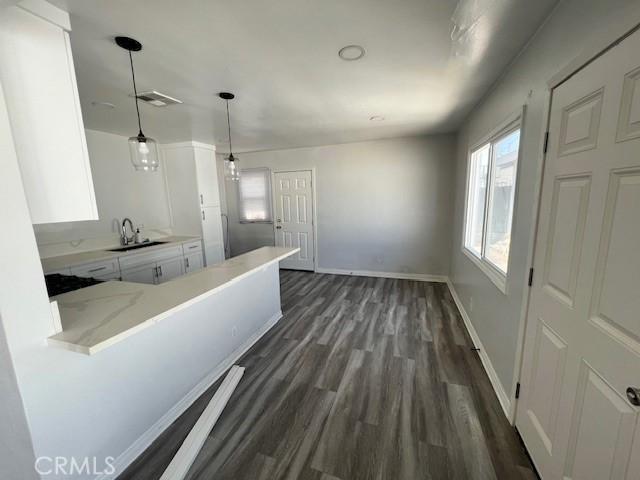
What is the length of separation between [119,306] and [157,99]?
83.9 inches

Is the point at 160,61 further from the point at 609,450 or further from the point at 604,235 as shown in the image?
the point at 609,450

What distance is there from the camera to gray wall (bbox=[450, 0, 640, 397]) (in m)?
1.05

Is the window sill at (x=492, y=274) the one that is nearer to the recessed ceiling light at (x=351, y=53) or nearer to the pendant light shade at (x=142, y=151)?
the recessed ceiling light at (x=351, y=53)

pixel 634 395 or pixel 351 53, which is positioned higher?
pixel 351 53

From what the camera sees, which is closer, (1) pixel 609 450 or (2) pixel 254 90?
(1) pixel 609 450

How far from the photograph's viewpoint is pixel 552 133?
4.26 feet

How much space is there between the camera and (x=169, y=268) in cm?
385

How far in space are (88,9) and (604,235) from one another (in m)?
2.62

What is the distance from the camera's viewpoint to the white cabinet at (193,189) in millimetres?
4352

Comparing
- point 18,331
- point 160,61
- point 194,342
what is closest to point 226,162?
point 160,61

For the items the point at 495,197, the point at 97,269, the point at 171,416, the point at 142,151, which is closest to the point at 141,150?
the point at 142,151

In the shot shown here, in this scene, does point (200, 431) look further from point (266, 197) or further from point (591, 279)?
point (266, 197)

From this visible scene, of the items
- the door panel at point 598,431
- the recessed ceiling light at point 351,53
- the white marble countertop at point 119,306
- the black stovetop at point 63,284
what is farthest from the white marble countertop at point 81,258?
the door panel at point 598,431

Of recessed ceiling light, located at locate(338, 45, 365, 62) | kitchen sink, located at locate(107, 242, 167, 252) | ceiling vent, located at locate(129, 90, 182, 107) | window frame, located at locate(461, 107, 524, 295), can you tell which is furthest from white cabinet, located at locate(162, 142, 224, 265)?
window frame, located at locate(461, 107, 524, 295)
